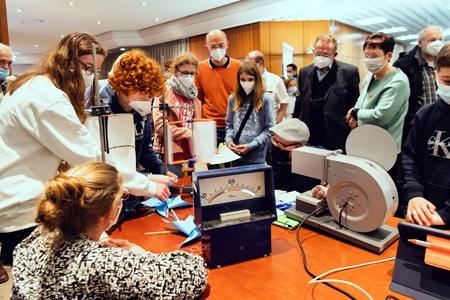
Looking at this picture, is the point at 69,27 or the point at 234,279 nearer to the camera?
the point at 234,279

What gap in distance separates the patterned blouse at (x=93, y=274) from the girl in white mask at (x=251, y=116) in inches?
64.1

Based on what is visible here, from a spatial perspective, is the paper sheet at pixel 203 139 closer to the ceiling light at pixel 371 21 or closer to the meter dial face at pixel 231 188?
the meter dial face at pixel 231 188

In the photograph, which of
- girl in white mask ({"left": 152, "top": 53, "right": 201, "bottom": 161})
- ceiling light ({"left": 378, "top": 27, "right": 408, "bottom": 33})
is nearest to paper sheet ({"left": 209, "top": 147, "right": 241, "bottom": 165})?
girl in white mask ({"left": 152, "top": 53, "right": 201, "bottom": 161})

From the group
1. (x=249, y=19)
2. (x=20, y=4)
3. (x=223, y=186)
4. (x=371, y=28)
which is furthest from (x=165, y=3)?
(x=223, y=186)

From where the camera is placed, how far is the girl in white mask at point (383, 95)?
225 centimetres

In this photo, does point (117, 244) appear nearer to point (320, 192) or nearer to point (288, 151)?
point (320, 192)

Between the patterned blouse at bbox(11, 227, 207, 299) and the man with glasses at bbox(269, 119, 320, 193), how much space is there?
101 centimetres

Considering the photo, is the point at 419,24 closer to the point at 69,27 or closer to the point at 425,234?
the point at 69,27

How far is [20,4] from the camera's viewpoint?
271 inches

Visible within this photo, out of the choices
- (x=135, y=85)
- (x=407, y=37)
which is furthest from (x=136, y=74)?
(x=407, y=37)

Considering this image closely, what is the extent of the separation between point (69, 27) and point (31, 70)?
9208mm

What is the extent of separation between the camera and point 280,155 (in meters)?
1.94

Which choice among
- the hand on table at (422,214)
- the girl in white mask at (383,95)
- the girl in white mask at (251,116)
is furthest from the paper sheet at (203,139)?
the girl in white mask at (383,95)

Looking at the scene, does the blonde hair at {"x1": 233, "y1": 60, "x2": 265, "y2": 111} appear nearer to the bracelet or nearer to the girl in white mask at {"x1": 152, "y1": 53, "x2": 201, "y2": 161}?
the girl in white mask at {"x1": 152, "y1": 53, "x2": 201, "y2": 161}
